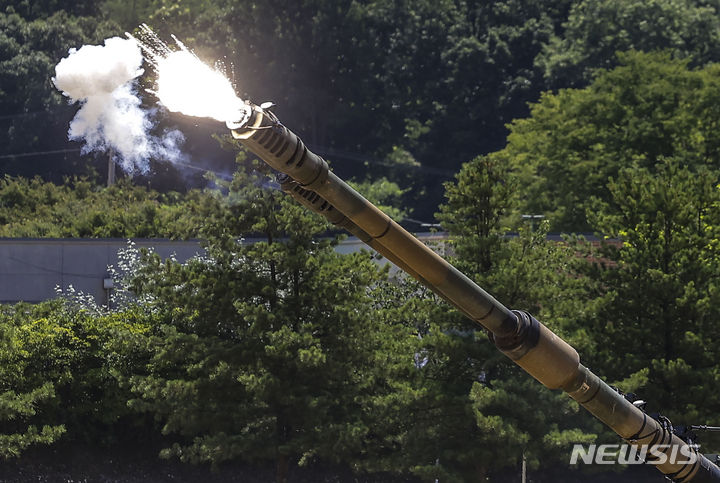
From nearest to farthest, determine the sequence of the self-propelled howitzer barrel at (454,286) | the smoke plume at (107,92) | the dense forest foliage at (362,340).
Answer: the self-propelled howitzer barrel at (454,286) < the dense forest foliage at (362,340) < the smoke plume at (107,92)

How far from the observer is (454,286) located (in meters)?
10.8

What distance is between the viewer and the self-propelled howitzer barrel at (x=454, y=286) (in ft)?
31.7

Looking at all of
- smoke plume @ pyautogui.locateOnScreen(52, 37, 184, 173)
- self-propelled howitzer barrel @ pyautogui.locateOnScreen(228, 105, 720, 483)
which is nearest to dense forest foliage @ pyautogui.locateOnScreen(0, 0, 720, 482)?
smoke plume @ pyautogui.locateOnScreen(52, 37, 184, 173)

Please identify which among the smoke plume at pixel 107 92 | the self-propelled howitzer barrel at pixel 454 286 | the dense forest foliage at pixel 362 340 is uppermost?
the smoke plume at pixel 107 92

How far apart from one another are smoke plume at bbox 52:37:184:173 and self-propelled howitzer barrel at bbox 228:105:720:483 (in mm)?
21327

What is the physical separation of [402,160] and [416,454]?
69.0 metres

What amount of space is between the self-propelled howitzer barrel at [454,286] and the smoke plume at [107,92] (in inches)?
840

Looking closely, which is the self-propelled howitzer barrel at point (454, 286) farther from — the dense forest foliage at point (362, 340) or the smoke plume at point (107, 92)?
the smoke plume at point (107, 92)

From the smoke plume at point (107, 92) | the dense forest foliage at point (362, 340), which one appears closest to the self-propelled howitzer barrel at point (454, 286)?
the dense forest foliage at point (362, 340)

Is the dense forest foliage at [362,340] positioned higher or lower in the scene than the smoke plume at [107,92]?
lower

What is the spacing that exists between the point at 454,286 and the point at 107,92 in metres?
24.3

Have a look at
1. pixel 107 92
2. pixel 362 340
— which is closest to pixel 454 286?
pixel 362 340

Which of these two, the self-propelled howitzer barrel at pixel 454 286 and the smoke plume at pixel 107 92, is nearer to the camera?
the self-propelled howitzer barrel at pixel 454 286

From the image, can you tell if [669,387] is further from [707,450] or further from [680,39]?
[680,39]
